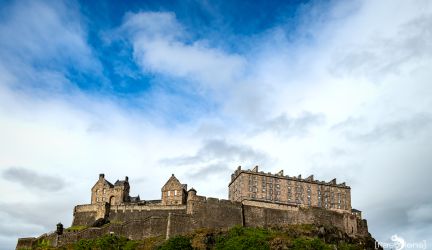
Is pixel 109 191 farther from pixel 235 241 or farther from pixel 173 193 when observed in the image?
pixel 235 241

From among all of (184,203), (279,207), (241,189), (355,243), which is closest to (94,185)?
(184,203)

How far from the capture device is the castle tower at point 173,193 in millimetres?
80500

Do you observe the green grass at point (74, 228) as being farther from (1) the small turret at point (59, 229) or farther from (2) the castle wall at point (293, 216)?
(2) the castle wall at point (293, 216)

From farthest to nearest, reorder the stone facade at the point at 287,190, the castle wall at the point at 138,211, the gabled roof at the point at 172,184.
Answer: the stone facade at the point at 287,190 → the gabled roof at the point at 172,184 → the castle wall at the point at 138,211

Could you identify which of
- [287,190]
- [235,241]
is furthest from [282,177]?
[235,241]

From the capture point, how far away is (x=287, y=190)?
9094cm

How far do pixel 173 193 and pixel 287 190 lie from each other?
69.0 feet

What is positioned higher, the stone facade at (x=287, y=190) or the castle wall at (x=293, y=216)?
the stone facade at (x=287, y=190)

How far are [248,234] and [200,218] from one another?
7630mm

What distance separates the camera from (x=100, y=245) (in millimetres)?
70562

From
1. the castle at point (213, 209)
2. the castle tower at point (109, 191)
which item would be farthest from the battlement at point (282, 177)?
the castle tower at point (109, 191)

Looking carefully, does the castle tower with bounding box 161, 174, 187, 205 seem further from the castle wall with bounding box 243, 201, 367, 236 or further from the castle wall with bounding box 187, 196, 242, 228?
the castle wall with bounding box 243, 201, 367, 236

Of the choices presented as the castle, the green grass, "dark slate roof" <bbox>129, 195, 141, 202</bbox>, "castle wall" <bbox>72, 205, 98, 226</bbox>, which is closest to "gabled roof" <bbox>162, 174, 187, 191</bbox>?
the castle

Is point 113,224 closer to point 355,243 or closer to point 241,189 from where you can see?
point 241,189
